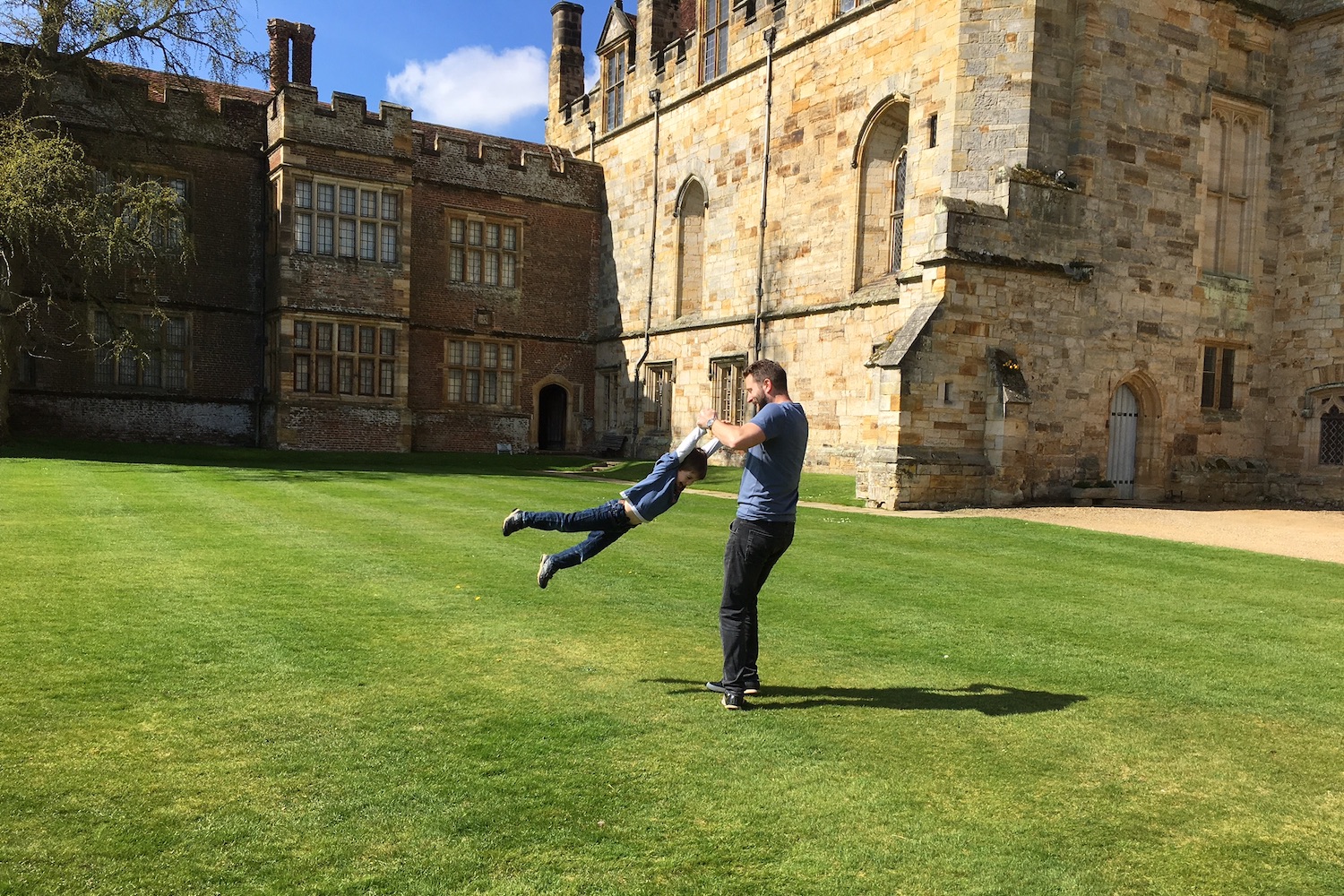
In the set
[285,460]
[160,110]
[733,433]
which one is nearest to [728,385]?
[285,460]

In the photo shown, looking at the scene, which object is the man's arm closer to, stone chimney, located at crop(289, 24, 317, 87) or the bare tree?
the bare tree

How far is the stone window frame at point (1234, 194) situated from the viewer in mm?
19094

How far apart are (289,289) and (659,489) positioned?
71.8ft

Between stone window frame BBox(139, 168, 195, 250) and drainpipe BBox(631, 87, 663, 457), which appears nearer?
stone window frame BBox(139, 168, 195, 250)

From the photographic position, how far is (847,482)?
1919cm

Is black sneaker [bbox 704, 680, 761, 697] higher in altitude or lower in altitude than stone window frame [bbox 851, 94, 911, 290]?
lower

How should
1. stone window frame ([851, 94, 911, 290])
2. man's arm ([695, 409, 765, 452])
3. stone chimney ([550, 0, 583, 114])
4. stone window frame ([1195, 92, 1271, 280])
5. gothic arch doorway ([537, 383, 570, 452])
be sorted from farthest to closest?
stone chimney ([550, 0, 583, 114]) → gothic arch doorway ([537, 383, 570, 452]) → stone window frame ([851, 94, 911, 290]) → stone window frame ([1195, 92, 1271, 280]) → man's arm ([695, 409, 765, 452])

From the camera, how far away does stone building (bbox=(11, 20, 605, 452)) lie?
23938 mm

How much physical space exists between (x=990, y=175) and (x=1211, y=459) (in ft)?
24.4

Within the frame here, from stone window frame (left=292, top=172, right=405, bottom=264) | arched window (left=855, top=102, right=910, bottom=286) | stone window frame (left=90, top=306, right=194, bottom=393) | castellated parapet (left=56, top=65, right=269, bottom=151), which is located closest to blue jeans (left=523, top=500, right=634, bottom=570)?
arched window (left=855, top=102, right=910, bottom=286)

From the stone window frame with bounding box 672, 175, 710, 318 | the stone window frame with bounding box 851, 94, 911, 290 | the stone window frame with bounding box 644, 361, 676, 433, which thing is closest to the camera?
the stone window frame with bounding box 851, 94, 911, 290

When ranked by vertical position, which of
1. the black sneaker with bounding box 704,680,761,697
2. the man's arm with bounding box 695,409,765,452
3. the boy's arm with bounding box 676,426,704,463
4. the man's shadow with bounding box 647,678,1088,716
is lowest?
the man's shadow with bounding box 647,678,1088,716

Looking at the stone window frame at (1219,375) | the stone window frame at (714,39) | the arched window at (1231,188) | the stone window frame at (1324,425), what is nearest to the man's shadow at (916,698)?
the stone window frame at (1219,375)

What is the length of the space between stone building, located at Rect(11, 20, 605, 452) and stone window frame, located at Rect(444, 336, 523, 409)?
6 centimetres
